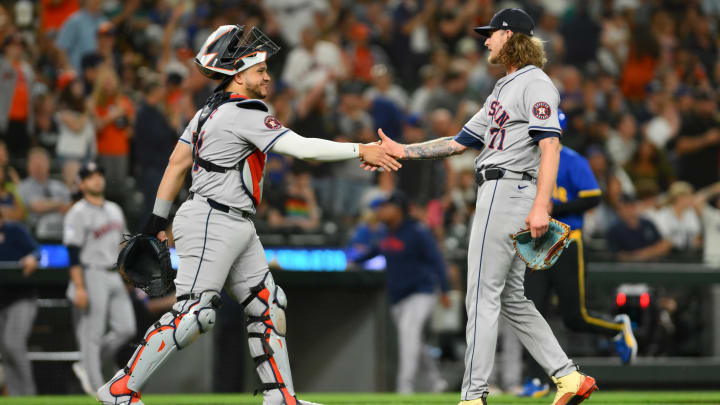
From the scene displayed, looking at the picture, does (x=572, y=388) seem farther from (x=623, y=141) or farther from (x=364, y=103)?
(x=623, y=141)

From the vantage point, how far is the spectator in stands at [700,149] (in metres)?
16.0

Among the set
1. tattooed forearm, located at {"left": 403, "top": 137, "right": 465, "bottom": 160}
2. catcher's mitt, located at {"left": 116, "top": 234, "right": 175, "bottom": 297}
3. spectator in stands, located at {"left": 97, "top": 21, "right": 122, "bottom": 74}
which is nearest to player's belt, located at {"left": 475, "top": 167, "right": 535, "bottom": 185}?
tattooed forearm, located at {"left": 403, "top": 137, "right": 465, "bottom": 160}

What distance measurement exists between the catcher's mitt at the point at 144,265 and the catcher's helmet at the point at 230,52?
1074mm

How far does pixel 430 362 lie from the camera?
11.8 meters

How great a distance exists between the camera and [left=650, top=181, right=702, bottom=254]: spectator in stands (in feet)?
46.4

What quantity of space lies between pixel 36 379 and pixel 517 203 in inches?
244

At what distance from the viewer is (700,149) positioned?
16109 mm

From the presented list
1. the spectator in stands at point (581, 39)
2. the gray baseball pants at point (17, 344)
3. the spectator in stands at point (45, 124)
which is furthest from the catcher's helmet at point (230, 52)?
the spectator in stands at point (581, 39)

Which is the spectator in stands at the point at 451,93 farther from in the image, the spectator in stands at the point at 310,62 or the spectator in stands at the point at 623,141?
the spectator in stands at the point at 623,141

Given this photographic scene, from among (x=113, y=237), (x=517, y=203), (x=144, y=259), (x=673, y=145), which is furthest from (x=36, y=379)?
(x=673, y=145)

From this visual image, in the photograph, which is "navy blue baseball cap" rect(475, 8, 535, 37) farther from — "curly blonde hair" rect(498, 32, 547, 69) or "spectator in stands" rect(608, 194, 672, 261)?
"spectator in stands" rect(608, 194, 672, 261)

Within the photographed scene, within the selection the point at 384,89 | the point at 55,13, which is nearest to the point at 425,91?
A: the point at 384,89

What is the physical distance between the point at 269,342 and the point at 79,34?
28.0 ft

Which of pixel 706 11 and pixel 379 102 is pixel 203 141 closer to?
pixel 379 102
